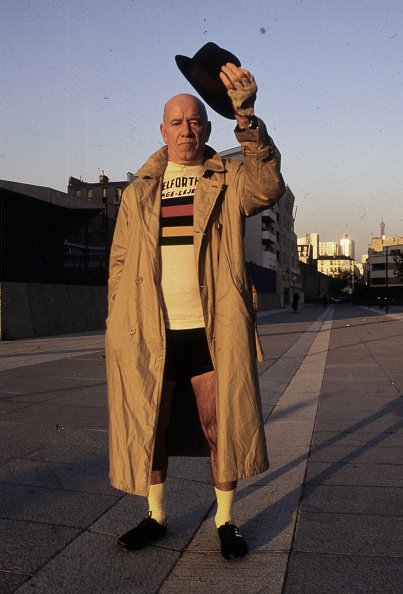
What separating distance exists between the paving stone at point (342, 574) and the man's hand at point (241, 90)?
1.81m

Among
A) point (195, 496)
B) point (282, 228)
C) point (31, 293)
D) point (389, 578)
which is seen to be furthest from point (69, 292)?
point (282, 228)

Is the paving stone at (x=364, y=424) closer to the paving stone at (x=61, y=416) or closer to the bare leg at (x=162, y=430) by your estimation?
the paving stone at (x=61, y=416)

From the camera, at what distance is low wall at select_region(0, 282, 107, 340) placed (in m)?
17.0

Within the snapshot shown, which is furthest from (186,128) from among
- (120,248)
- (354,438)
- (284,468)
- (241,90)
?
(354,438)

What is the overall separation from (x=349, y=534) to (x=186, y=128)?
2.06m

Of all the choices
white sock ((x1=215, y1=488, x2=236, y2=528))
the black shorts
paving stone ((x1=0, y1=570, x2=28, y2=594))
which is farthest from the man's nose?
paving stone ((x1=0, y1=570, x2=28, y2=594))

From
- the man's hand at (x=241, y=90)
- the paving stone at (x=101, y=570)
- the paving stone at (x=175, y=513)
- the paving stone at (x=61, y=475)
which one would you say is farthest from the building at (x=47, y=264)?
the man's hand at (x=241, y=90)

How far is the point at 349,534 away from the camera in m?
3.05

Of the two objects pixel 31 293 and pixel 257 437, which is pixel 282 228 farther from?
pixel 257 437

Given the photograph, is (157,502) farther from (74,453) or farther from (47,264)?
(47,264)

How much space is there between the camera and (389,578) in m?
2.54

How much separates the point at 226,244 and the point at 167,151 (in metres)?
0.59

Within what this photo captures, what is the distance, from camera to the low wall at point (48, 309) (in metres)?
17.0

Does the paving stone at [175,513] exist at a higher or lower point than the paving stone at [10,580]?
lower
